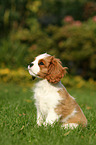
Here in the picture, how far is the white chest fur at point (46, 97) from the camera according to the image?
3262 millimetres

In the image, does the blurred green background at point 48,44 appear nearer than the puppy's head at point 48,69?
No

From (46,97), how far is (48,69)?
0.42 meters

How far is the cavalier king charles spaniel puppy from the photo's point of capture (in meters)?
3.23

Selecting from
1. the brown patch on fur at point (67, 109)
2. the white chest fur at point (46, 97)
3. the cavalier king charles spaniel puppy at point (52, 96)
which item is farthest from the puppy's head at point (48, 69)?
the brown patch on fur at point (67, 109)

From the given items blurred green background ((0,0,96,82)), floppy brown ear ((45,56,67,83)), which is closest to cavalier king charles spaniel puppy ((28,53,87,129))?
floppy brown ear ((45,56,67,83))

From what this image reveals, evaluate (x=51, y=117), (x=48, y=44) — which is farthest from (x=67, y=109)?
(x=48, y=44)

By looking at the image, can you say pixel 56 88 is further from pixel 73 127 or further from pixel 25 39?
pixel 25 39

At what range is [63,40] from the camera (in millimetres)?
12617

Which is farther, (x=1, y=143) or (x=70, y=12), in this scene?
(x=70, y=12)

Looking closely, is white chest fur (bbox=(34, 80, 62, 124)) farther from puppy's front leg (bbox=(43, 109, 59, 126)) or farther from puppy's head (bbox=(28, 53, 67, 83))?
puppy's head (bbox=(28, 53, 67, 83))

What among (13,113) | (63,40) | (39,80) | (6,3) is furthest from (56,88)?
(6,3)

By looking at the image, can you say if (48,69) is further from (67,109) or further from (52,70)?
(67,109)

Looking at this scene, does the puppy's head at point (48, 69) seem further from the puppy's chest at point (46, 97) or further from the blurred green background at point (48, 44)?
the blurred green background at point (48, 44)

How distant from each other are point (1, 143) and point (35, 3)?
556 inches
